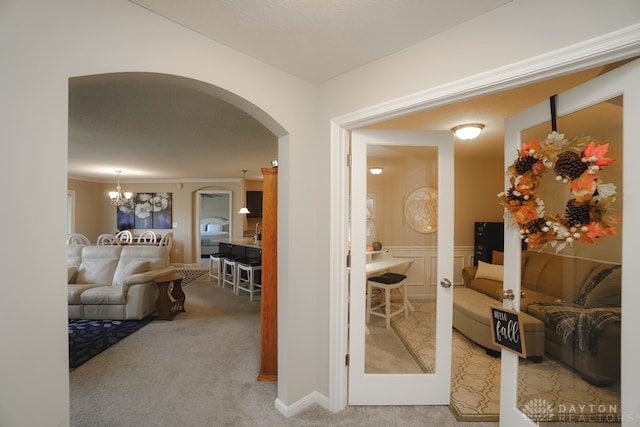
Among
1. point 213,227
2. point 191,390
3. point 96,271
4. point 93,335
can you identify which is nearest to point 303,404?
point 191,390

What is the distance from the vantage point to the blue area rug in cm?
266

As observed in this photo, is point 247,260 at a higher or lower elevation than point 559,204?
lower

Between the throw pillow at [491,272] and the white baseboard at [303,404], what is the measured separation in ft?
8.77

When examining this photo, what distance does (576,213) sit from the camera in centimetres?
114

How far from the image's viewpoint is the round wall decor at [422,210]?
1.96 meters

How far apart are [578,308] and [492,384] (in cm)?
125

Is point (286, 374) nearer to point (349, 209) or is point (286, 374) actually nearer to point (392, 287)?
point (392, 287)

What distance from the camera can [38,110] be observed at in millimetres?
966

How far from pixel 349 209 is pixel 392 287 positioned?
768 mm

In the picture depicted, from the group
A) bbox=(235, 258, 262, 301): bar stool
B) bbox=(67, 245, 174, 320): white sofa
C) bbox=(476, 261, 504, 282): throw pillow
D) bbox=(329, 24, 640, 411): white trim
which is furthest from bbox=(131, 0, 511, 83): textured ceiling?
bbox=(235, 258, 262, 301): bar stool

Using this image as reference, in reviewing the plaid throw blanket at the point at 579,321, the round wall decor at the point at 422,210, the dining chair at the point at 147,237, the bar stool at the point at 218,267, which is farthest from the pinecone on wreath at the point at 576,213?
the dining chair at the point at 147,237

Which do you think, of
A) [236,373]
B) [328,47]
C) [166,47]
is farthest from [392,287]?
[166,47]

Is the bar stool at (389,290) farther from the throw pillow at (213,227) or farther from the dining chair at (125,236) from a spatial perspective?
the throw pillow at (213,227)

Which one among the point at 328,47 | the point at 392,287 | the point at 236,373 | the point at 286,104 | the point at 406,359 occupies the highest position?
the point at 328,47
